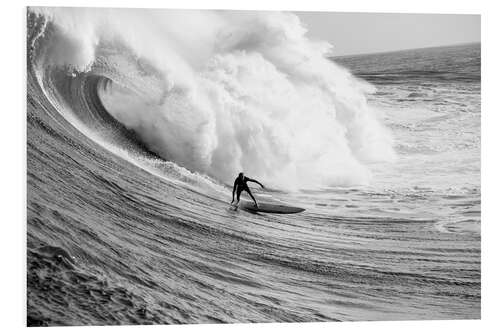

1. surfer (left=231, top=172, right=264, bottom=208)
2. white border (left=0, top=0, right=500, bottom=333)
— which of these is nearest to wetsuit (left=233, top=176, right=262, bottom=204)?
surfer (left=231, top=172, right=264, bottom=208)

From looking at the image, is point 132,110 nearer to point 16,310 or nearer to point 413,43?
point 16,310

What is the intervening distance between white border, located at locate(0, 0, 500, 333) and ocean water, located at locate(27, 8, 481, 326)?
0.21 ft

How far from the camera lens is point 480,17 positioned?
6.28 metres

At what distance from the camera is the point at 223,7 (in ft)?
19.3

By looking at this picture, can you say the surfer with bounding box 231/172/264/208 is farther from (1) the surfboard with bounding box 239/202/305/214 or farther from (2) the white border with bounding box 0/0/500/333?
(2) the white border with bounding box 0/0/500/333

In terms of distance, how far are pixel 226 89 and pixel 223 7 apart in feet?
1.79

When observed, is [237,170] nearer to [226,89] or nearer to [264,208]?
[264,208]

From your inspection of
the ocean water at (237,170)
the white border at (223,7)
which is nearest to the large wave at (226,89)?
the ocean water at (237,170)

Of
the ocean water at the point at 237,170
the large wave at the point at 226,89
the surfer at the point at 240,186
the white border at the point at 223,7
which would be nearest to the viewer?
the white border at the point at 223,7

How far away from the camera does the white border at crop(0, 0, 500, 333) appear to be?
17.7ft

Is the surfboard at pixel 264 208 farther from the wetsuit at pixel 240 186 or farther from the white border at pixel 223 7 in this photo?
the white border at pixel 223 7

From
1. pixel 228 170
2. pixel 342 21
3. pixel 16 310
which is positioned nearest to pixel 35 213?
pixel 16 310

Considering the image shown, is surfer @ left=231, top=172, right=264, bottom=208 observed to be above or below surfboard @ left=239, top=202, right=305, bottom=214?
above

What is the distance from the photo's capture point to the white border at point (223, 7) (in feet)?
17.7
